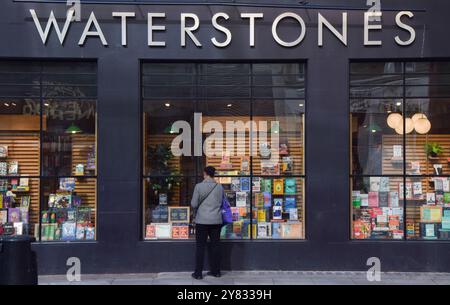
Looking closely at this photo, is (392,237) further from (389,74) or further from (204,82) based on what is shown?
(204,82)

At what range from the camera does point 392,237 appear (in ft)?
32.3

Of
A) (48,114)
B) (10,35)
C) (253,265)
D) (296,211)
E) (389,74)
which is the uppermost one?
(10,35)

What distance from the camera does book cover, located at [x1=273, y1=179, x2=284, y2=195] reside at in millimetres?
9973

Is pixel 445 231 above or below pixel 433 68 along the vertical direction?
below

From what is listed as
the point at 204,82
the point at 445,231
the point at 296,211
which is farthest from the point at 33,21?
the point at 445,231

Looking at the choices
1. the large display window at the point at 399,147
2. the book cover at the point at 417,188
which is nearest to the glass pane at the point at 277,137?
the large display window at the point at 399,147

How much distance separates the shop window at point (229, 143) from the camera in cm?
989

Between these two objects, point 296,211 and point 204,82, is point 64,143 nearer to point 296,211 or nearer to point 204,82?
point 204,82

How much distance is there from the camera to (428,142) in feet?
32.8

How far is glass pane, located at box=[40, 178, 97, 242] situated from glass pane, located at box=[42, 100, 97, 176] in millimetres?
199

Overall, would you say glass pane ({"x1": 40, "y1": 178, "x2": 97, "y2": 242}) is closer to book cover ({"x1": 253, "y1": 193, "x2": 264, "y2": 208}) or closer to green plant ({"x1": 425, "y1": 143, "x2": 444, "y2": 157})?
book cover ({"x1": 253, "y1": 193, "x2": 264, "y2": 208})

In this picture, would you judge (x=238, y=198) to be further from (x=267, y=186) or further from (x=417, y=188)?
(x=417, y=188)

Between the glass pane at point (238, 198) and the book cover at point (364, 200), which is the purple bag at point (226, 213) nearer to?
the glass pane at point (238, 198)

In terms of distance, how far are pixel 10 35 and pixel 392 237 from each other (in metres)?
7.62
